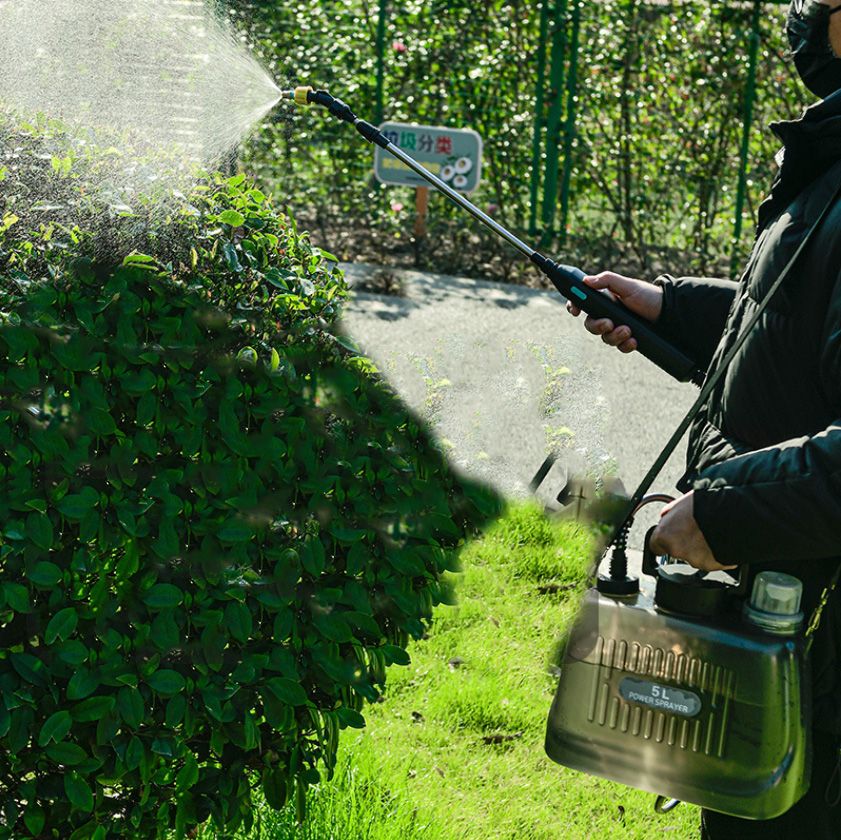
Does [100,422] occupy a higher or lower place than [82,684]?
higher

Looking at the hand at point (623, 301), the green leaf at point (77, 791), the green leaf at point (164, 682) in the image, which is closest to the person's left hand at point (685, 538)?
the hand at point (623, 301)

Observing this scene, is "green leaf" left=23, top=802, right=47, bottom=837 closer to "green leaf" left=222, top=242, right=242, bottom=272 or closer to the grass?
the grass

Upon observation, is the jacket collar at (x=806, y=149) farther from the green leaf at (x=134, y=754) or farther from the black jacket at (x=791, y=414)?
the green leaf at (x=134, y=754)

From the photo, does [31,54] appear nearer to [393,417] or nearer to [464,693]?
[393,417]

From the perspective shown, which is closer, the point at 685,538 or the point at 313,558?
the point at 685,538

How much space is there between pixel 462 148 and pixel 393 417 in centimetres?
573

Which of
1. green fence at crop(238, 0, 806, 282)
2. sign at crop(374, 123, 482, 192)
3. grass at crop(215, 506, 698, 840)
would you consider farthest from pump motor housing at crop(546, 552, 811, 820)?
green fence at crop(238, 0, 806, 282)

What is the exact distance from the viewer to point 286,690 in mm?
2209

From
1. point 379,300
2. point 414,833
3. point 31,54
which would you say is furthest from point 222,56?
point 414,833

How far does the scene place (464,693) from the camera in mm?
3193

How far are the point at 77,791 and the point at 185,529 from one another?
51cm

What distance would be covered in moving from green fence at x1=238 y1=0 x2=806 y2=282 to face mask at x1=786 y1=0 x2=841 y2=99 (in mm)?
6451

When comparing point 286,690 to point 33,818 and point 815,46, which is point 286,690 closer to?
point 33,818

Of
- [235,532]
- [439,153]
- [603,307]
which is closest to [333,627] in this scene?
[235,532]
